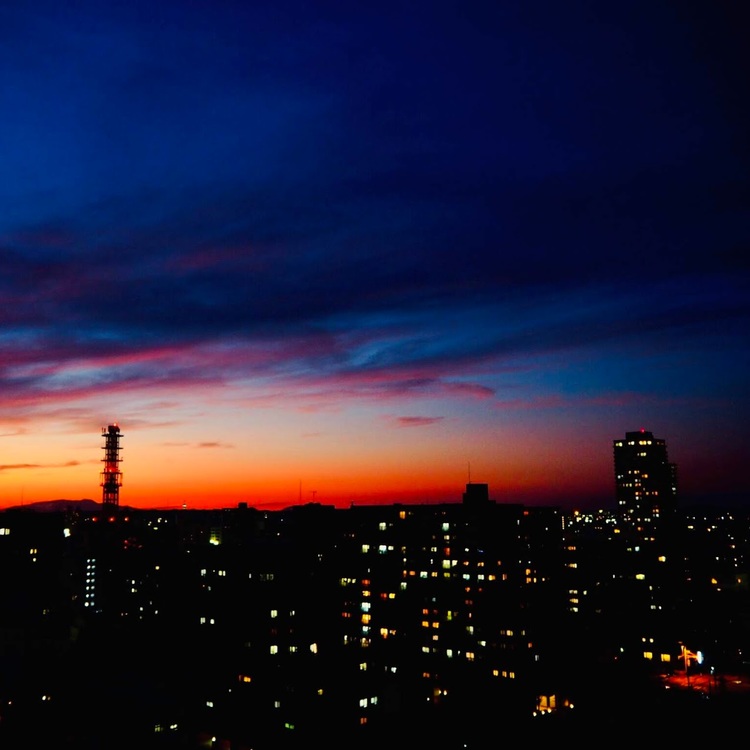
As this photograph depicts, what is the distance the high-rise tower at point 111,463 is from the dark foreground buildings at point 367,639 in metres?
11.3

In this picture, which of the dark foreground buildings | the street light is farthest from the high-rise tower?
the street light

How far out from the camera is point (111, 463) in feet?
463

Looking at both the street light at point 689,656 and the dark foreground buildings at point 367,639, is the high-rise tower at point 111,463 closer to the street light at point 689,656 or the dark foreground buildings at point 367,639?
the dark foreground buildings at point 367,639

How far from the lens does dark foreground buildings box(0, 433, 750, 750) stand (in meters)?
49.4

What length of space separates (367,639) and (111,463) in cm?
7201

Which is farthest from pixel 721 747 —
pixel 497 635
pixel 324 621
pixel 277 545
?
pixel 277 545

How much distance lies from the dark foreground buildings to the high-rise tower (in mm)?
11283

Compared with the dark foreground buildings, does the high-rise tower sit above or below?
above

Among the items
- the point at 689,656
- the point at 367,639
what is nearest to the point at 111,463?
the point at 367,639

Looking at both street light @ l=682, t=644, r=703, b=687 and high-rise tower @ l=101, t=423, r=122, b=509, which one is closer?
street light @ l=682, t=644, r=703, b=687

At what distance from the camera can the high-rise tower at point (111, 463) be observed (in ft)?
461

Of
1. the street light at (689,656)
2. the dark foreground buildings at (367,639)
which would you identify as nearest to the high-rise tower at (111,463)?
the dark foreground buildings at (367,639)

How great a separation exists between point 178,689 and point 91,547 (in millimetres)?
105396

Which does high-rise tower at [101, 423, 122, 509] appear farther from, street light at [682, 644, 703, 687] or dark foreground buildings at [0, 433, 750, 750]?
street light at [682, 644, 703, 687]
